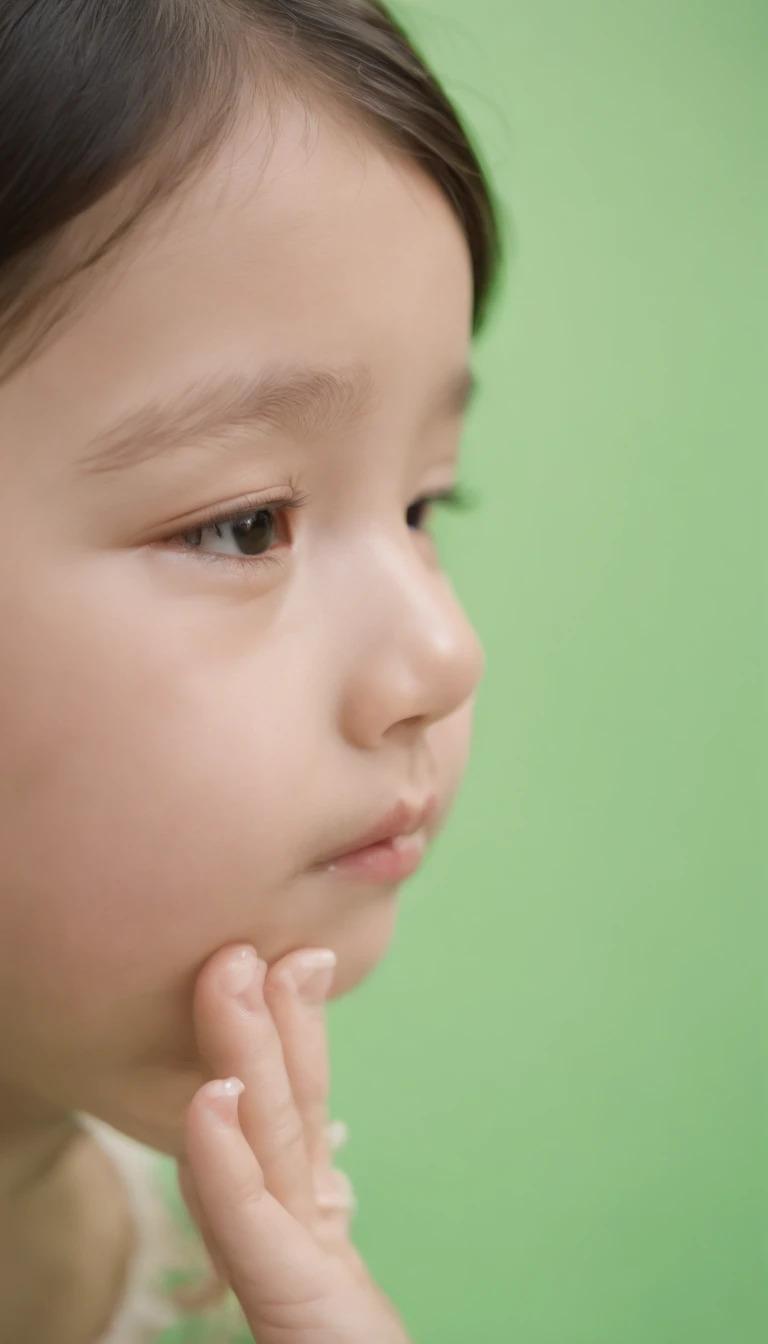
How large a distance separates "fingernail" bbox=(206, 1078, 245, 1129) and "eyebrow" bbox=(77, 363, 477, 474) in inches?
9.5

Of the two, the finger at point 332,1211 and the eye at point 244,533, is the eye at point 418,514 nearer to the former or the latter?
the eye at point 244,533

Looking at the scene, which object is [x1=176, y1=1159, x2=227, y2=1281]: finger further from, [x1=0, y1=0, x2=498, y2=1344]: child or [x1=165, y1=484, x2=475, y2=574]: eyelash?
[x1=165, y1=484, x2=475, y2=574]: eyelash

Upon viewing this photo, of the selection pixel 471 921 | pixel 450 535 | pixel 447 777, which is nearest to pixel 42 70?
pixel 447 777

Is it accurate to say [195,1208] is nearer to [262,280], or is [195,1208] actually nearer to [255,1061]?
[255,1061]

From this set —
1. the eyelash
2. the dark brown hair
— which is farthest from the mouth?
the dark brown hair

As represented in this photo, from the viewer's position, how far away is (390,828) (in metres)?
0.58

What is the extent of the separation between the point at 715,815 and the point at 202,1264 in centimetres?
56

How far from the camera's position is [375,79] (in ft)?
1.89

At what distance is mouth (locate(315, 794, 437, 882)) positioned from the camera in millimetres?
579

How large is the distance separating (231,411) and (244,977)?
0.22m

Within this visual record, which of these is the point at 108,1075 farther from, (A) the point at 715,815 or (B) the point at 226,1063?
(A) the point at 715,815

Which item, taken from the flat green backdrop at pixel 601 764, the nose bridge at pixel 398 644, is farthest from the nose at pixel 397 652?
the flat green backdrop at pixel 601 764

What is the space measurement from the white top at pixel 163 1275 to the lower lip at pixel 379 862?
305 mm

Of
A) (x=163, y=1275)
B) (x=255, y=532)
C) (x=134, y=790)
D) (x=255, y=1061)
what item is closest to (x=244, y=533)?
(x=255, y=532)
